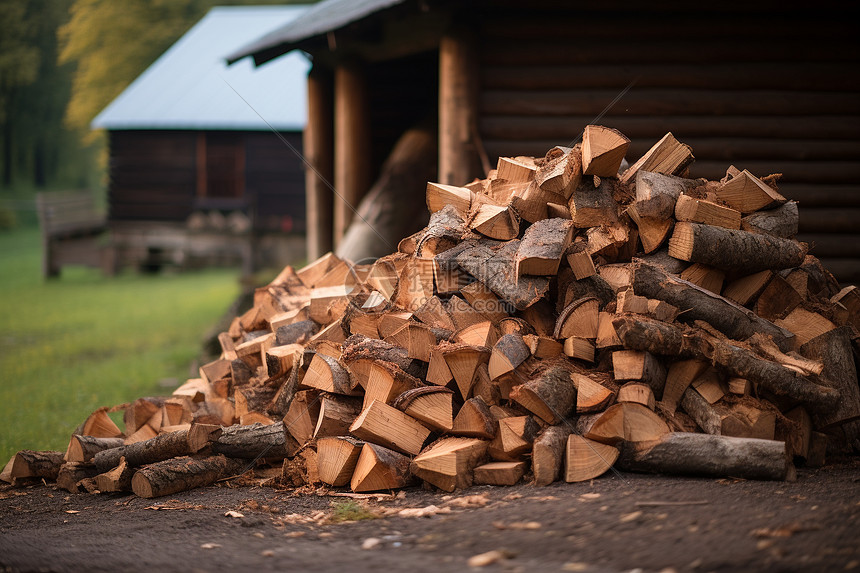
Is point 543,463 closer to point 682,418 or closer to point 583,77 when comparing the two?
point 682,418

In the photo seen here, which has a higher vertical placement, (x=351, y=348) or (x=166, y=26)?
(x=166, y=26)

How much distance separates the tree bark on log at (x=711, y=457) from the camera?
2820mm

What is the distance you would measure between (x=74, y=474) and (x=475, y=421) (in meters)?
2.18

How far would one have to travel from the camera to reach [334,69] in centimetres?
848

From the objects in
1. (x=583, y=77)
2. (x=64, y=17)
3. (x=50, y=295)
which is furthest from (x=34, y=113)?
(x=583, y=77)

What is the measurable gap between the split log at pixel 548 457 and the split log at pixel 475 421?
0.71 ft

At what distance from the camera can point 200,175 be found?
18000 millimetres

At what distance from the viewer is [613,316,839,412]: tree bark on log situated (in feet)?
9.96

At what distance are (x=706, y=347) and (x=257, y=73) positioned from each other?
61.3 feet

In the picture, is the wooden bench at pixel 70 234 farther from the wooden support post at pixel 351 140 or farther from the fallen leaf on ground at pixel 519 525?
the fallen leaf on ground at pixel 519 525

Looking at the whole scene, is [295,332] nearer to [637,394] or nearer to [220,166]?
[637,394]

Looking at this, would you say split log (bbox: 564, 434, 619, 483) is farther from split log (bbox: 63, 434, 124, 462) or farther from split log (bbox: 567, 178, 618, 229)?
split log (bbox: 63, 434, 124, 462)

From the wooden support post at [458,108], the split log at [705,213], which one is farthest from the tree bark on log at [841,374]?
the wooden support post at [458,108]

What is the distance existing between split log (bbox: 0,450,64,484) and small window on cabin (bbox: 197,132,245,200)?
571 inches
